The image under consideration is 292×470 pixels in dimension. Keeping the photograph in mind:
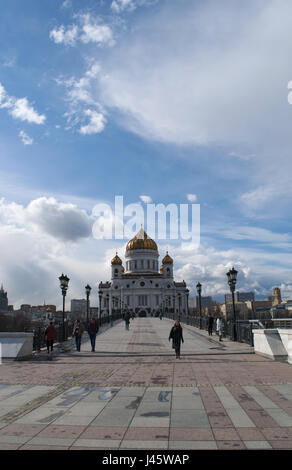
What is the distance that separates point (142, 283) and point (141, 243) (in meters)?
12.2

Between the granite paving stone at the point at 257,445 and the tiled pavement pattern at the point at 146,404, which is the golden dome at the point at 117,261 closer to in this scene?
the tiled pavement pattern at the point at 146,404

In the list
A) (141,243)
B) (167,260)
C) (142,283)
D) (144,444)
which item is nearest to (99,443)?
(144,444)

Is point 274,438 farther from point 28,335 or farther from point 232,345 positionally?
point 232,345

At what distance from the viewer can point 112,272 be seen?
110 meters

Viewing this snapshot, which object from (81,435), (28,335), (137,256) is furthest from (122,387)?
(137,256)

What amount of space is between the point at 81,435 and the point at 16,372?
7423mm

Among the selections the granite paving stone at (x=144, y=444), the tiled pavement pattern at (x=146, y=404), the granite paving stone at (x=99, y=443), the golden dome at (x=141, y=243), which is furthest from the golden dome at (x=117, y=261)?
the granite paving stone at (x=144, y=444)

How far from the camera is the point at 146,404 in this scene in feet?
26.2

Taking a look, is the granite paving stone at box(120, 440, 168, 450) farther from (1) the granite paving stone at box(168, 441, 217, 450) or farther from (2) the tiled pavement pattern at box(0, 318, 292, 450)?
(1) the granite paving stone at box(168, 441, 217, 450)

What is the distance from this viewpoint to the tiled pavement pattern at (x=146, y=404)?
577 centimetres

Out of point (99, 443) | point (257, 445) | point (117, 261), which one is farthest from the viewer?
point (117, 261)

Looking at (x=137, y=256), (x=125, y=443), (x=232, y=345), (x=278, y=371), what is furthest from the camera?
(x=137, y=256)

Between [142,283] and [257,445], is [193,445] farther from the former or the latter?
[142,283]

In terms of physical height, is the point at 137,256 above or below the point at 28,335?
above
